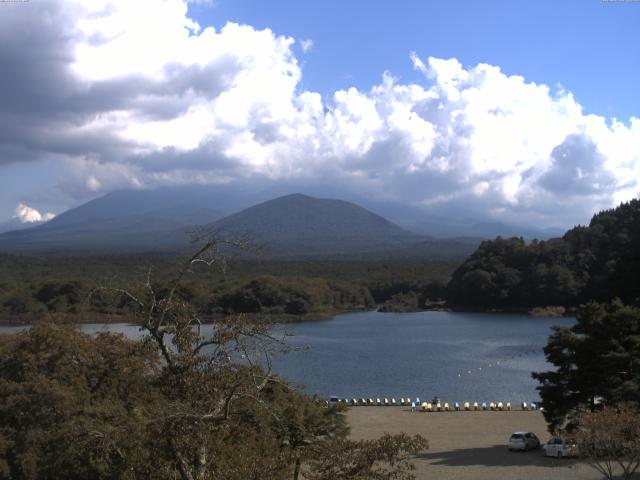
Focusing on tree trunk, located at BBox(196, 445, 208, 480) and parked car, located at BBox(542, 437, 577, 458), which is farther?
parked car, located at BBox(542, 437, 577, 458)

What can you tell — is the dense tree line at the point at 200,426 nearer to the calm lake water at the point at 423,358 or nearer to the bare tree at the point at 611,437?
the bare tree at the point at 611,437

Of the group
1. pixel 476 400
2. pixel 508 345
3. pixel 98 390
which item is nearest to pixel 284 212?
pixel 508 345

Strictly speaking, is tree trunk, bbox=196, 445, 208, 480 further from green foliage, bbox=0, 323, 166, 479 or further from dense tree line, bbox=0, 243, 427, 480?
green foliage, bbox=0, 323, 166, 479

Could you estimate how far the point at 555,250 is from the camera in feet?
185

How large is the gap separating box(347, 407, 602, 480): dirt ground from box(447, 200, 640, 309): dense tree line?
3345cm

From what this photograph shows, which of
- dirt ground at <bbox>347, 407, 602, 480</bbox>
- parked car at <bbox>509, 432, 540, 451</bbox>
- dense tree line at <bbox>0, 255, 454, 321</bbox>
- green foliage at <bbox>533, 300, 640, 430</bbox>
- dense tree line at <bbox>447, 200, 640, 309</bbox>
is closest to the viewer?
dirt ground at <bbox>347, 407, 602, 480</bbox>

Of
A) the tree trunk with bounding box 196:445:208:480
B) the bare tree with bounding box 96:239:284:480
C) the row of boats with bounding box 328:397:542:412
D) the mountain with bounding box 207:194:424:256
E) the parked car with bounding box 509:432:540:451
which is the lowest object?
the row of boats with bounding box 328:397:542:412

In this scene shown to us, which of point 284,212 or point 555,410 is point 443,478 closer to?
point 555,410

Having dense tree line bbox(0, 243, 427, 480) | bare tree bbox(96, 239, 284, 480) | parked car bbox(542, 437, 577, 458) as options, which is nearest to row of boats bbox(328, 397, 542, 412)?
parked car bbox(542, 437, 577, 458)

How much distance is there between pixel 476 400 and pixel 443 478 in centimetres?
Result: 1160

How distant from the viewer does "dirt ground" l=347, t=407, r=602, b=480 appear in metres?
12.7

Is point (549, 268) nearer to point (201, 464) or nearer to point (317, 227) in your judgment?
point (201, 464)

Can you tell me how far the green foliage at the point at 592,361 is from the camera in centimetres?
1350

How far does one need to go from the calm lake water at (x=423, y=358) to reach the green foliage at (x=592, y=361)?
834 centimetres
